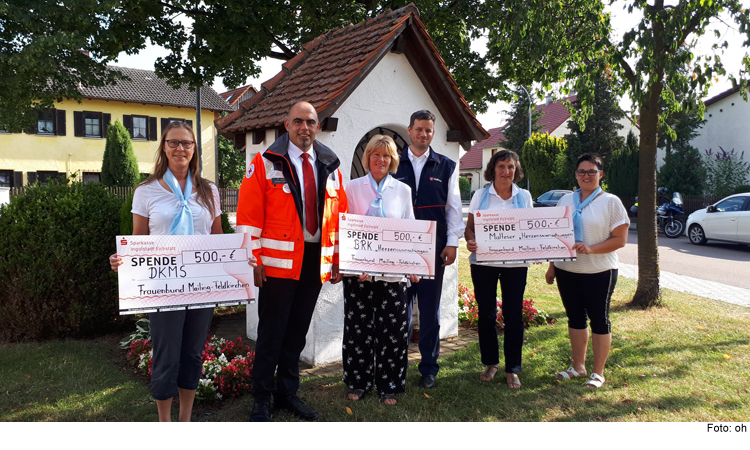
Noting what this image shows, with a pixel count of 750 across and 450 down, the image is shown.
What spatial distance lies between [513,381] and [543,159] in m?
30.6

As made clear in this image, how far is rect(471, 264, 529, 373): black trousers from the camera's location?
4.70m

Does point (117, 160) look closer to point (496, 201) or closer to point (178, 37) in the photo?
point (178, 37)

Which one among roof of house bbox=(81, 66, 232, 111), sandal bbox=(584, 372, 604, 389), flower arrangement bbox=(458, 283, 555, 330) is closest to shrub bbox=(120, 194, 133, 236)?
flower arrangement bbox=(458, 283, 555, 330)

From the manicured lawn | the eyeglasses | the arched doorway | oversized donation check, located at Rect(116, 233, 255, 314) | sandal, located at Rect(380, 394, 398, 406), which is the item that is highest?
the arched doorway

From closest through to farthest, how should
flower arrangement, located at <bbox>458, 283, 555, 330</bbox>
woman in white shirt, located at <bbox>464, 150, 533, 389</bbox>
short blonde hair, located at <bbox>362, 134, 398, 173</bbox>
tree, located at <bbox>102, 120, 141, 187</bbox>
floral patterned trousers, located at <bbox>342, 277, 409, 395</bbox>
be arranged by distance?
1. short blonde hair, located at <bbox>362, 134, 398, 173</bbox>
2. floral patterned trousers, located at <bbox>342, 277, 409, 395</bbox>
3. woman in white shirt, located at <bbox>464, 150, 533, 389</bbox>
4. flower arrangement, located at <bbox>458, 283, 555, 330</bbox>
5. tree, located at <bbox>102, 120, 141, 187</bbox>

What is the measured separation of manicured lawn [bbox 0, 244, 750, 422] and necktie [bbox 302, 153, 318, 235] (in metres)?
1.48

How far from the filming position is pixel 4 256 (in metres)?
5.94

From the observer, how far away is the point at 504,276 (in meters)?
4.73

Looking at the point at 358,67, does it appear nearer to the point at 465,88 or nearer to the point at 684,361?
the point at 684,361

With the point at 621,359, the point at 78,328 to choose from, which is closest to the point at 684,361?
the point at 621,359

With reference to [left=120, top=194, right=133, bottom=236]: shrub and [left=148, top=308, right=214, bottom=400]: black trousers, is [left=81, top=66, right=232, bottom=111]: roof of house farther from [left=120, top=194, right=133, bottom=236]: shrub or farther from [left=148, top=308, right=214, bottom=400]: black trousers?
[left=148, top=308, right=214, bottom=400]: black trousers

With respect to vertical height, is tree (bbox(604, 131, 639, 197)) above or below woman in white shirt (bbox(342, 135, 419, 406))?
above

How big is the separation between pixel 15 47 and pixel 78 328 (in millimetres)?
6346

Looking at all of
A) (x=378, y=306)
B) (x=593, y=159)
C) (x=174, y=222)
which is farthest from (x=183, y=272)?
(x=593, y=159)
